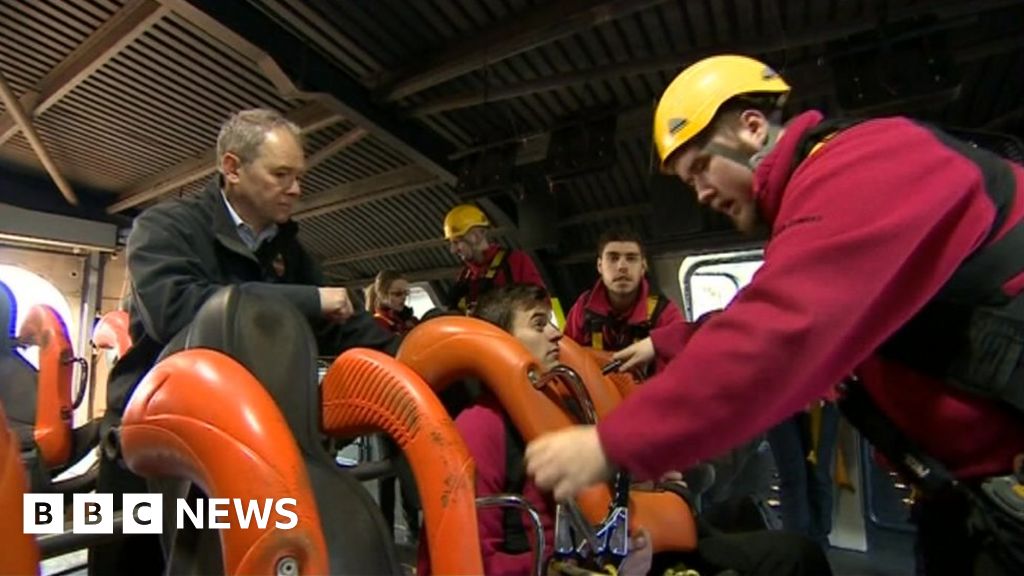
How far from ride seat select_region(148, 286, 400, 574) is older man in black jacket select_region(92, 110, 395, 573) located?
0.28 m

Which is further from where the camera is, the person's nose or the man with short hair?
the man with short hair

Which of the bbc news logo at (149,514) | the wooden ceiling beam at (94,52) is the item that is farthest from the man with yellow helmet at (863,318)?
the wooden ceiling beam at (94,52)

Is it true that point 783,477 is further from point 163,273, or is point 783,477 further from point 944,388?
point 163,273

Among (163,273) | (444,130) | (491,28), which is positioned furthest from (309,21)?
(163,273)

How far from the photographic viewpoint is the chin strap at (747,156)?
40.6 inches

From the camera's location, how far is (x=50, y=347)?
3.08 m

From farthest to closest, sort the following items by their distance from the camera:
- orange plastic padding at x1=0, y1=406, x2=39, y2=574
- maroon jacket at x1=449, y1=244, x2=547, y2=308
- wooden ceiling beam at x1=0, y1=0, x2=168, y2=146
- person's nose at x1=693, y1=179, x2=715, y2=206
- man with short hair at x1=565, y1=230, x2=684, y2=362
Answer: maroon jacket at x1=449, y1=244, x2=547, y2=308
wooden ceiling beam at x1=0, y1=0, x2=168, y2=146
man with short hair at x1=565, y1=230, x2=684, y2=362
person's nose at x1=693, y1=179, x2=715, y2=206
orange plastic padding at x1=0, y1=406, x2=39, y2=574

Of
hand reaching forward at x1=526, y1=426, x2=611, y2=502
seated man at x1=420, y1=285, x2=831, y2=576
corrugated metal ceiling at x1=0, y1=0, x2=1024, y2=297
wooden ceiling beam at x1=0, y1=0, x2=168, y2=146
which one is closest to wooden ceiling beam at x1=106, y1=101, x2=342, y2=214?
corrugated metal ceiling at x1=0, y1=0, x2=1024, y2=297

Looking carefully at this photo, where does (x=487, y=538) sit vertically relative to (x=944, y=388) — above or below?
below

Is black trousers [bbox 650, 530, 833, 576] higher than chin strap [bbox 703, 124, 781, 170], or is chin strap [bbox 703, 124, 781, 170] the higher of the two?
chin strap [bbox 703, 124, 781, 170]

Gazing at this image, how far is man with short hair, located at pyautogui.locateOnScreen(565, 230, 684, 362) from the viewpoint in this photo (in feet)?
9.16

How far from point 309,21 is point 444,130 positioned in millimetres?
1219

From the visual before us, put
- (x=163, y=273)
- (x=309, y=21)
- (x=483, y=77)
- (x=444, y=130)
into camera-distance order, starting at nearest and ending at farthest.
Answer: (x=163, y=273) → (x=309, y=21) → (x=483, y=77) → (x=444, y=130)

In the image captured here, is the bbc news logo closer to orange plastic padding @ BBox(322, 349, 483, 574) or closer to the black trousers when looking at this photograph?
orange plastic padding @ BBox(322, 349, 483, 574)
